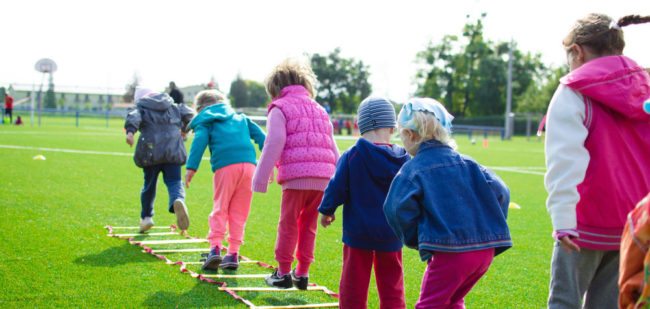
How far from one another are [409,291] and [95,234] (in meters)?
3.48

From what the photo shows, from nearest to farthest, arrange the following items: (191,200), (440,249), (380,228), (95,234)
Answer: (440,249) < (380,228) < (95,234) < (191,200)

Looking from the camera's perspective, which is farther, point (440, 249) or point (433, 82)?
point (433, 82)

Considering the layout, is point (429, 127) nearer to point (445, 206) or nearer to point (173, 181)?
point (445, 206)

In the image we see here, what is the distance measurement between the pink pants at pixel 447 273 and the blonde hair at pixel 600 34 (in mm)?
1071

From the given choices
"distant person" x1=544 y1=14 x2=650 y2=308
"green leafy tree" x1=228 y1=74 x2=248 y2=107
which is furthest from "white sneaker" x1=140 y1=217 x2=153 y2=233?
"green leafy tree" x1=228 y1=74 x2=248 y2=107

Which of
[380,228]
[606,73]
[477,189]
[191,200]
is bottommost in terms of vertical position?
[191,200]

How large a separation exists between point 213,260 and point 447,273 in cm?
266

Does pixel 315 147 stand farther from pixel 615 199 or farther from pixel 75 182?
pixel 75 182

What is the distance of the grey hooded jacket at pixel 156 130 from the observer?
622 cm

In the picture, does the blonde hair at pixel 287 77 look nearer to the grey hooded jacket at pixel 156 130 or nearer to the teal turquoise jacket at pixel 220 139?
the teal turquoise jacket at pixel 220 139

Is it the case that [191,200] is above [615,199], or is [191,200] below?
below

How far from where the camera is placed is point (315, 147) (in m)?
4.52

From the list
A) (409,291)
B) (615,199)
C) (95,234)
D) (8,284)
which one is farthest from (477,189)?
(95,234)

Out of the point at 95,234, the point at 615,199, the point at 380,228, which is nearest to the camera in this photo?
the point at 615,199
